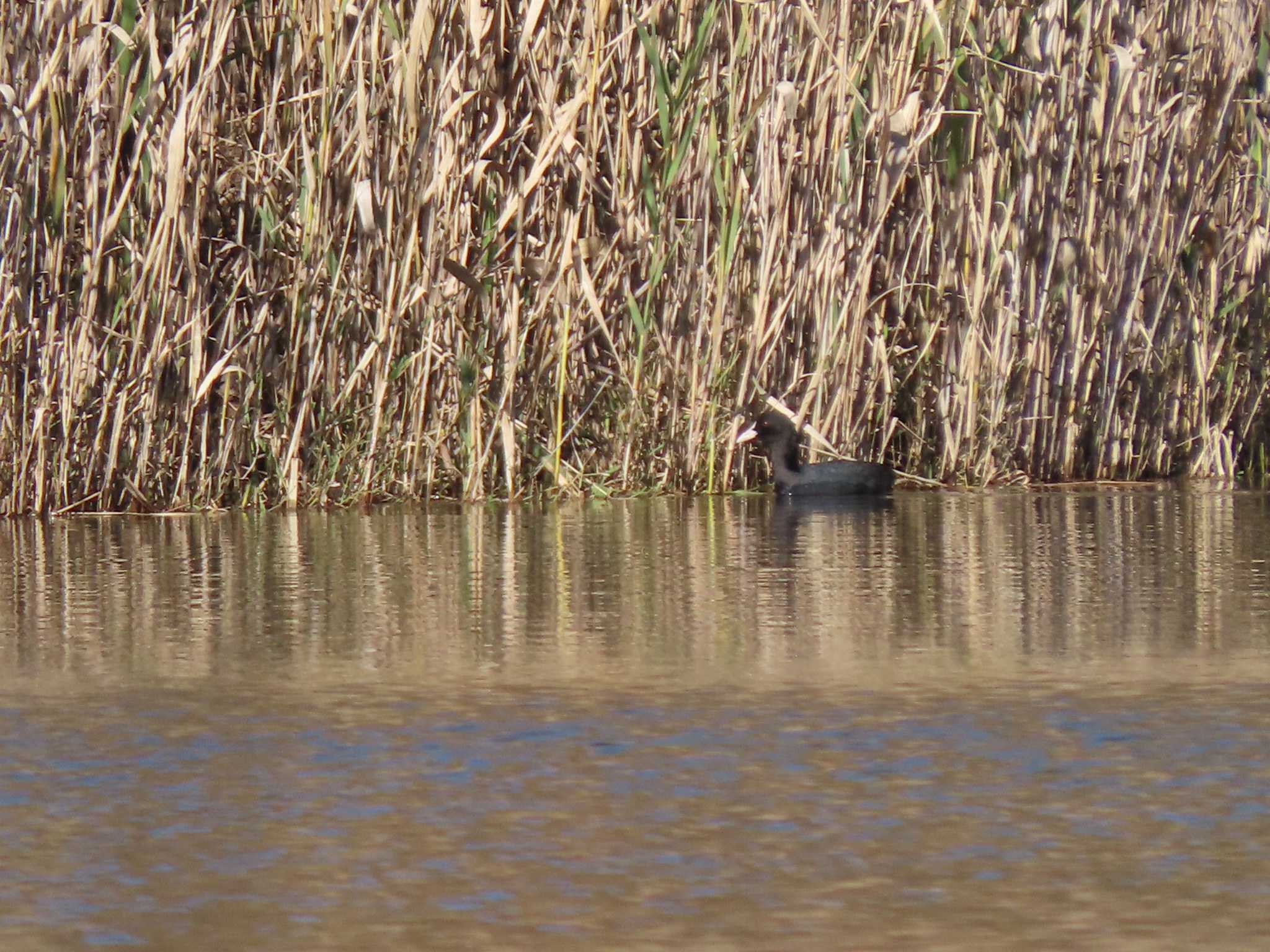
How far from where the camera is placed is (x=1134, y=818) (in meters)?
2.86

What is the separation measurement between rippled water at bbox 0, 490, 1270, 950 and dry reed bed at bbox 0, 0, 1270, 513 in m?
1.99

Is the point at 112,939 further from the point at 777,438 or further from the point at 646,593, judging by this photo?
the point at 777,438

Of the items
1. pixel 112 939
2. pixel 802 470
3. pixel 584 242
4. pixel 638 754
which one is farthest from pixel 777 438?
pixel 112 939

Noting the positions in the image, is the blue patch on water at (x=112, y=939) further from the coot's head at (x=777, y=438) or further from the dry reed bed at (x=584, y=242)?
the coot's head at (x=777, y=438)

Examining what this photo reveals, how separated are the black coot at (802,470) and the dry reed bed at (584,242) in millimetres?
200

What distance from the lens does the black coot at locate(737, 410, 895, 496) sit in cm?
839

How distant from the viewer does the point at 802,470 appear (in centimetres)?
845

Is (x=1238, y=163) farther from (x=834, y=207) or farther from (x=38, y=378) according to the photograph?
(x=38, y=378)

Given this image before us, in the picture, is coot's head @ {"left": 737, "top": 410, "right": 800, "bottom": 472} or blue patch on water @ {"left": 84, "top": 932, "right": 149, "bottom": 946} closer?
blue patch on water @ {"left": 84, "top": 932, "right": 149, "bottom": 946}

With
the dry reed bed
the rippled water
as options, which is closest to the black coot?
the dry reed bed

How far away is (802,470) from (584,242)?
1142 mm

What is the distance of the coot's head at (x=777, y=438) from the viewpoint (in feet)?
28.0

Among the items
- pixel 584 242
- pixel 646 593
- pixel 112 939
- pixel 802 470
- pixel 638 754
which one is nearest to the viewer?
pixel 112 939

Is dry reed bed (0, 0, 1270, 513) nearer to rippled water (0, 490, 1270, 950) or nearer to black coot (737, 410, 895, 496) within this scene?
black coot (737, 410, 895, 496)
